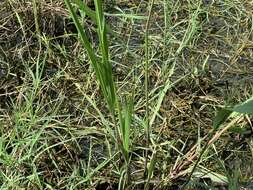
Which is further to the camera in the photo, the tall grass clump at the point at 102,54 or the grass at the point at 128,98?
the grass at the point at 128,98

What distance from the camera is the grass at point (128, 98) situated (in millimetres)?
1546

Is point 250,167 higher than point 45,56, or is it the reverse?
point 45,56

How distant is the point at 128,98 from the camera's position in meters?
1.80

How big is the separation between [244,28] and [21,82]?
0.84m

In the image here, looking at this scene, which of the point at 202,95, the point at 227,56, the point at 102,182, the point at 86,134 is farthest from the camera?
the point at 227,56

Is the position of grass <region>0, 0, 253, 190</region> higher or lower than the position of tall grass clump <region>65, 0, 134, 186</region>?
lower

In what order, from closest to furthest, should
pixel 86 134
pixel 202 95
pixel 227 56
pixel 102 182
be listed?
pixel 102 182
pixel 86 134
pixel 202 95
pixel 227 56

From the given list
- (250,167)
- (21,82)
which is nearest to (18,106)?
(21,82)

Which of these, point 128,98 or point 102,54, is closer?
point 102,54

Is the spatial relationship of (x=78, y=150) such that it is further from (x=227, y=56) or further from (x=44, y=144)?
(x=227, y=56)

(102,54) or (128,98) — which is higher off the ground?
(102,54)

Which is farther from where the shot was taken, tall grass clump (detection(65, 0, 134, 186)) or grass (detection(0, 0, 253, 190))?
grass (detection(0, 0, 253, 190))

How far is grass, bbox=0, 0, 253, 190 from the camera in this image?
1546 mm

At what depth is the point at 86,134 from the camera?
1.69 meters
